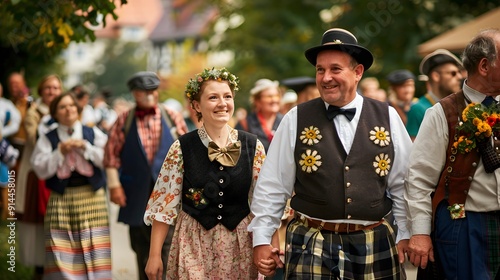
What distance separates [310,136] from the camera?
504 cm

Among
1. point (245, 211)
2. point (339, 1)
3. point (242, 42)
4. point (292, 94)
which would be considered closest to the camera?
point (245, 211)

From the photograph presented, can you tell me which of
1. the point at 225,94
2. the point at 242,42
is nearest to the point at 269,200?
the point at 225,94

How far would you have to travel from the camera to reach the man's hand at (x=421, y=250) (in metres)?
4.87

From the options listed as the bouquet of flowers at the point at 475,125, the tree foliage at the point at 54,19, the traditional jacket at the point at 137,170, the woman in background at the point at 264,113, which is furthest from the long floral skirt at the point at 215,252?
the woman in background at the point at 264,113

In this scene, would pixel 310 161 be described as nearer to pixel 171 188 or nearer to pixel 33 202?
pixel 171 188

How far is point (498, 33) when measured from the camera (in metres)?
4.91

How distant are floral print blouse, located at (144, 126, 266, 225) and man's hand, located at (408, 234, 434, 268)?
3.93ft

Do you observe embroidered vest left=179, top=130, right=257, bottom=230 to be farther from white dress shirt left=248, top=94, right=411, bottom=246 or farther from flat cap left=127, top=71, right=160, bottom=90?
flat cap left=127, top=71, right=160, bottom=90

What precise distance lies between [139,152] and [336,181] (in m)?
3.94

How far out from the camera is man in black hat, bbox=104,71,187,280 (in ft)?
27.9

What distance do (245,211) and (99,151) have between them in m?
2.98

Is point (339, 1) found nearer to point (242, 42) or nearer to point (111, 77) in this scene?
point (242, 42)

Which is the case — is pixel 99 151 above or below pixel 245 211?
above

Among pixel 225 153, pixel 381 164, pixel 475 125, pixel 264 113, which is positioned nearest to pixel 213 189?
pixel 225 153
